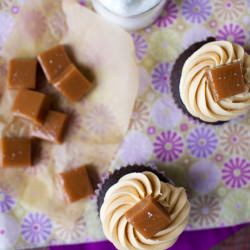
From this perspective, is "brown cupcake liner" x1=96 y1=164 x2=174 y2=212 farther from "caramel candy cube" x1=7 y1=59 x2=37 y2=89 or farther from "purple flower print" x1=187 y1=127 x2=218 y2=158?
"caramel candy cube" x1=7 y1=59 x2=37 y2=89

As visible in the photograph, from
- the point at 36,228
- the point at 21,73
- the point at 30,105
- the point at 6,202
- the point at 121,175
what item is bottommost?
the point at 36,228

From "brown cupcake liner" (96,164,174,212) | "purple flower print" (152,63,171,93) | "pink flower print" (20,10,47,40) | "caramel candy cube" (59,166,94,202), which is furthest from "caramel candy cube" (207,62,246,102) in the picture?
"pink flower print" (20,10,47,40)

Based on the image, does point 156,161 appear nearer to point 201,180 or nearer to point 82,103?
point 201,180

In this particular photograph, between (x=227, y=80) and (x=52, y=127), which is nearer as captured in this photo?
(x=227, y=80)

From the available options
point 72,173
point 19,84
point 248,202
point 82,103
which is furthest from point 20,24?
point 248,202

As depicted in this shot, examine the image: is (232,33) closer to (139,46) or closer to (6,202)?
(139,46)

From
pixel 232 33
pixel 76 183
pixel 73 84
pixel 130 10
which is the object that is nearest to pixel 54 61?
pixel 73 84

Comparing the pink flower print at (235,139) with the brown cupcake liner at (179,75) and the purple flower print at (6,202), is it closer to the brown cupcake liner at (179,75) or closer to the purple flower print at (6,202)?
the brown cupcake liner at (179,75)
